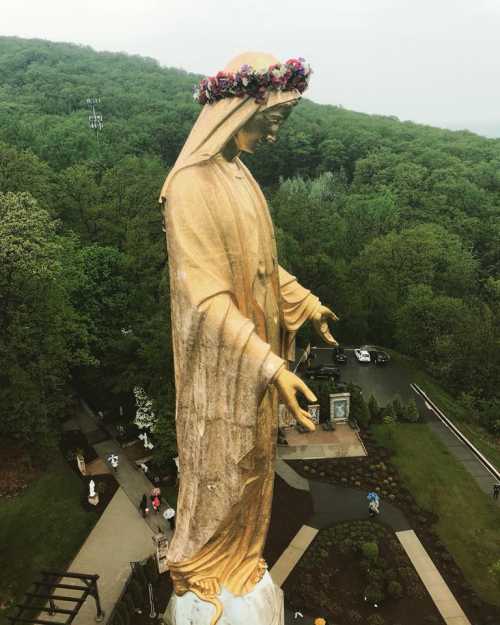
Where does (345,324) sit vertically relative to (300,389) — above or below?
below

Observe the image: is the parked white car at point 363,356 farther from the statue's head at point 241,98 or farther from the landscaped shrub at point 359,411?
the statue's head at point 241,98

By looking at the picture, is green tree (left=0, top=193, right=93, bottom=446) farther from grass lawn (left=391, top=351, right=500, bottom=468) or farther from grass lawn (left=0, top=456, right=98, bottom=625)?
grass lawn (left=391, top=351, right=500, bottom=468)

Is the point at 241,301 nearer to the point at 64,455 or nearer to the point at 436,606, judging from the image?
the point at 436,606

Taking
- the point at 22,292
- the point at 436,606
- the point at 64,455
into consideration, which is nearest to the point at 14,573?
the point at 64,455

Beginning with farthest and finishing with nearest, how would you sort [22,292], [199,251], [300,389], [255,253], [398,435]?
[398,435] → [22,292] → [255,253] → [199,251] → [300,389]

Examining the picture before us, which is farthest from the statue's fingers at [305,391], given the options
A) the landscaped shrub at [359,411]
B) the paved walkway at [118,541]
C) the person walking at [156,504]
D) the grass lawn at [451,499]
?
the landscaped shrub at [359,411]

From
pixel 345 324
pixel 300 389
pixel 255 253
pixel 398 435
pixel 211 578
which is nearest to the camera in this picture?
pixel 300 389

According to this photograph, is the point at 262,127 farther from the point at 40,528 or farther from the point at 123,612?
the point at 40,528
